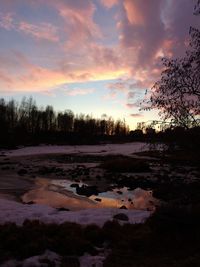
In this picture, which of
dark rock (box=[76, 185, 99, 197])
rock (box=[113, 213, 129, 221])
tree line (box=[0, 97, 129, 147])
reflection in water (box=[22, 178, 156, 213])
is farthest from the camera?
tree line (box=[0, 97, 129, 147])

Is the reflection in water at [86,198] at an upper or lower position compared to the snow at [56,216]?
lower

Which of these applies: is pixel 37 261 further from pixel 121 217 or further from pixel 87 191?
pixel 87 191

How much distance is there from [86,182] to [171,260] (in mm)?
19967

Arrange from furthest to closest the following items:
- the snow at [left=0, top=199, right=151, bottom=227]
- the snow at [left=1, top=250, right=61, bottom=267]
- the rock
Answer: the rock
the snow at [left=0, top=199, right=151, bottom=227]
the snow at [left=1, top=250, right=61, bottom=267]

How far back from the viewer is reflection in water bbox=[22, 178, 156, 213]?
1958 cm

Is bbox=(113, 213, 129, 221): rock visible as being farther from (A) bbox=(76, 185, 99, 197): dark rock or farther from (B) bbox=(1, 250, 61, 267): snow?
(A) bbox=(76, 185, 99, 197): dark rock

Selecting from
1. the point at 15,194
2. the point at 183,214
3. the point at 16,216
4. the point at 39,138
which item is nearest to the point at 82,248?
the point at 183,214

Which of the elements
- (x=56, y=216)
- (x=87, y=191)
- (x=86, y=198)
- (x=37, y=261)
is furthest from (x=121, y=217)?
(x=87, y=191)

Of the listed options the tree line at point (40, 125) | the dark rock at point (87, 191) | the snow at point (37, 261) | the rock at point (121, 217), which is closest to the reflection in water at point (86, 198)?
the dark rock at point (87, 191)

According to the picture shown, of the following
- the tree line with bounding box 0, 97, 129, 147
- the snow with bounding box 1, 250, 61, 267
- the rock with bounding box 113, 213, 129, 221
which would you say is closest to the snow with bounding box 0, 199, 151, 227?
the rock with bounding box 113, 213, 129, 221

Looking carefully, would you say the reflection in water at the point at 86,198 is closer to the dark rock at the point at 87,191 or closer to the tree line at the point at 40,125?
the dark rock at the point at 87,191

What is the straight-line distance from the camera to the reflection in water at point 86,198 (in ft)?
64.2

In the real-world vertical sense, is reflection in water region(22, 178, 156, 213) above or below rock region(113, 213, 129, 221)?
below

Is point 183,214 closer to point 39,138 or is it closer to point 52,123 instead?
point 39,138
